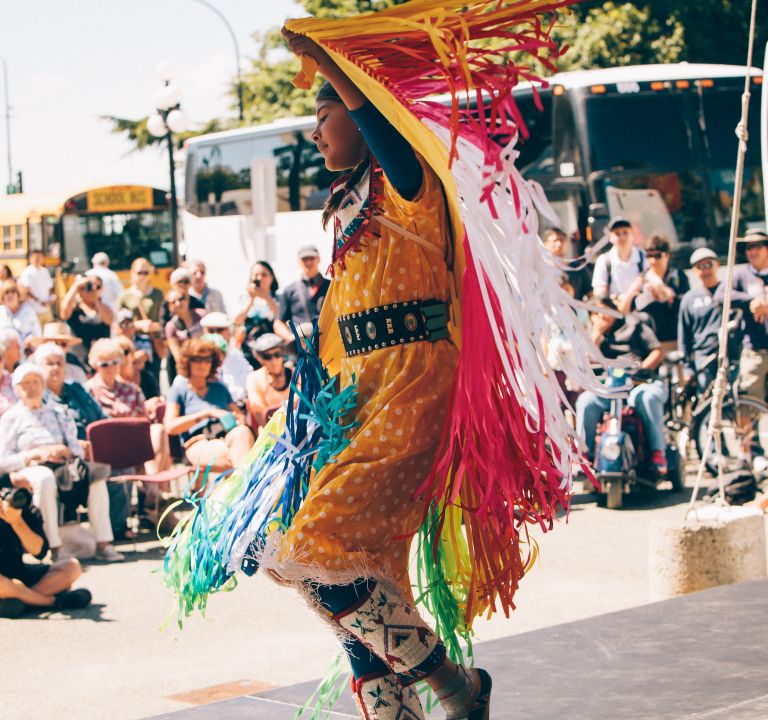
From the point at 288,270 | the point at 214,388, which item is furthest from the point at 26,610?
the point at 288,270

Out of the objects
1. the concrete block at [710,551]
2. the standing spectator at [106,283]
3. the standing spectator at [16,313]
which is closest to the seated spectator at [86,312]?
the standing spectator at [16,313]

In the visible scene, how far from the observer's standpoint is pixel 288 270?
1831 cm

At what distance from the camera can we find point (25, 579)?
6844 millimetres

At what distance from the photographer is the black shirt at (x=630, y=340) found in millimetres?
9492

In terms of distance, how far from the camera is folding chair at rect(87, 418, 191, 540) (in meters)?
8.55

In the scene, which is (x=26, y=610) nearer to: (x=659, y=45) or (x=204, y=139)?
(x=204, y=139)

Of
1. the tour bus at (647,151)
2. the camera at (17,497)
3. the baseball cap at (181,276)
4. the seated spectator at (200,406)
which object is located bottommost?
the camera at (17,497)

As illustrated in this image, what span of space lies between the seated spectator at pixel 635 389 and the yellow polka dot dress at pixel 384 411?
5.74m

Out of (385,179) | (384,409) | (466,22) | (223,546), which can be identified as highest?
(466,22)

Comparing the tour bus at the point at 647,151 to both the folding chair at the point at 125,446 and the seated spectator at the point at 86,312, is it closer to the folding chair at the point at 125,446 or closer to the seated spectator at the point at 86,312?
the seated spectator at the point at 86,312

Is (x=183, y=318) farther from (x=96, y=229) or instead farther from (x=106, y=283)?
(x=96, y=229)

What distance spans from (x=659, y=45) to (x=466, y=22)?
70.3ft

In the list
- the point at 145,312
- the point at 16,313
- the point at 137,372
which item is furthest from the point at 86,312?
the point at 137,372

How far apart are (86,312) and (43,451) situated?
488 centimetres
